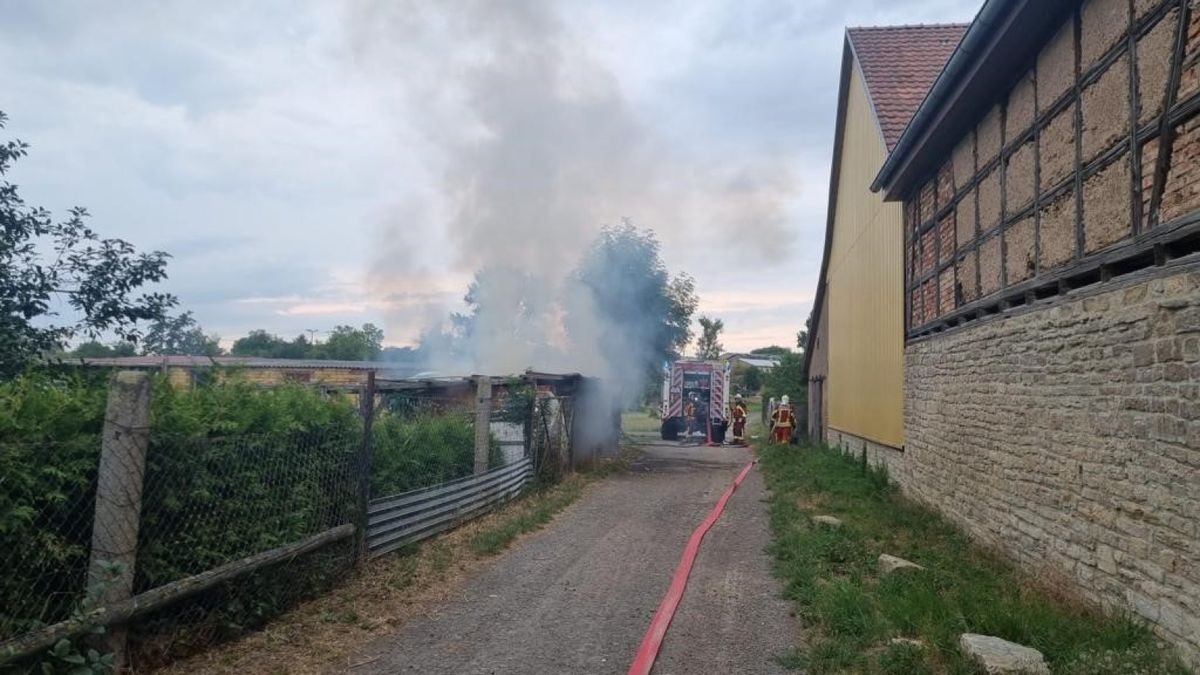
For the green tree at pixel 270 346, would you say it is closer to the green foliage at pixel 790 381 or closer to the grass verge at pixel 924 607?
the green foliage at pixel 790 381

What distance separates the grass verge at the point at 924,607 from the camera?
4.83 meters

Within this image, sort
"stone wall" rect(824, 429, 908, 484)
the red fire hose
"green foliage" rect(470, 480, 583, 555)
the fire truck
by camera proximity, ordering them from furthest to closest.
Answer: the fire truck → "stone wall" rect(824, 429, 908, 484) → "green foliage" rect(470, 480, 583, 555) → the red fire hose

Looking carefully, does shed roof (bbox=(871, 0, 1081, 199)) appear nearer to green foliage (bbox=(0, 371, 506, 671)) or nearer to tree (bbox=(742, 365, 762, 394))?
green foliage (bbox=(0, 371, 506, 671))

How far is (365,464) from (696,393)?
944 inches

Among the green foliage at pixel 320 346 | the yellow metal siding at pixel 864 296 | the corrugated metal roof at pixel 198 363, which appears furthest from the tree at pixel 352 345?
the yellow metal siding at pixel 864 296

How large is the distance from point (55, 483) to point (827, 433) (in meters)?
19.2

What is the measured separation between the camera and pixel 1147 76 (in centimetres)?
564

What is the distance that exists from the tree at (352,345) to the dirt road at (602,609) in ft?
159

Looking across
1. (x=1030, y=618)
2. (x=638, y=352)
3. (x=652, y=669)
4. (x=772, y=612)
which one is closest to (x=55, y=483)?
(x=652, y=669)

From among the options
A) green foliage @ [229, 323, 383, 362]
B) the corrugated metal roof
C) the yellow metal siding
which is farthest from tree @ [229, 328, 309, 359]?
the yellow metal siding

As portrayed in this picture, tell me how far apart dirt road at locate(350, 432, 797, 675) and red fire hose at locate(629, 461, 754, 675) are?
63mm

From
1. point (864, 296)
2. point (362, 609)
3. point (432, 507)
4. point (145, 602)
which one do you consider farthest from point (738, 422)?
point (145, 602)

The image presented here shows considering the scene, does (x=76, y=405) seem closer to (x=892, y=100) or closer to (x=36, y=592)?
(x=36, y=592)

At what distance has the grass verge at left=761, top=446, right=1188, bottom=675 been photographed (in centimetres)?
483
